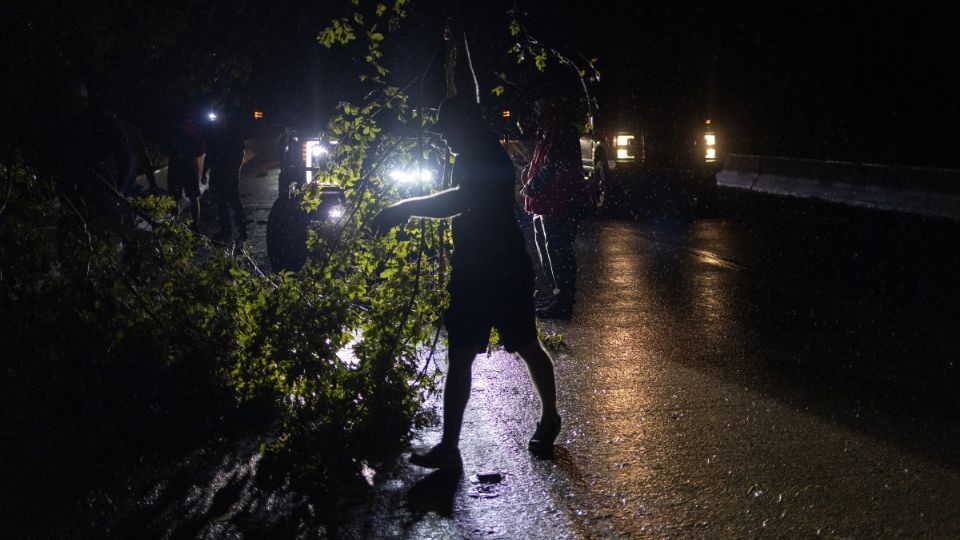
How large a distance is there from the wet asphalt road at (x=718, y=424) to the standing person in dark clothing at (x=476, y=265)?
1.08ft

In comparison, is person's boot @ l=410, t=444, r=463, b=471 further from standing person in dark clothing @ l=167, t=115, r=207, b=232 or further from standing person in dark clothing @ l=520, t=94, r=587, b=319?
standing person in dark clothing @ l=167, t=115, r=207, b=232

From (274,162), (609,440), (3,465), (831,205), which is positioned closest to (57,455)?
(3,465)

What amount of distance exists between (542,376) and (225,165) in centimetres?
856

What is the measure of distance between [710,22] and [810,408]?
55.5ft

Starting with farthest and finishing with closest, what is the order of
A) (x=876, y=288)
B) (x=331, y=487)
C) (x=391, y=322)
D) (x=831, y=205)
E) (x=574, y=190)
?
(x=831, y=205), (x=876, y=288), (x=574, y=190), (x=391, y=322), (x=331, y=487)

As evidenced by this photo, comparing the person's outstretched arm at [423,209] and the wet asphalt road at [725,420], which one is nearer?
the wet asphalt road at [725,420]

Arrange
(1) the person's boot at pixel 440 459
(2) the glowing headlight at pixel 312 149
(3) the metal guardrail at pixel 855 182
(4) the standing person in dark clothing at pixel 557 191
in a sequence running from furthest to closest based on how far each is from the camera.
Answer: (3) the metal guardrail at pixel 855 182 < (2) the glowing headlight at pixel 312 149 < (4) the standing person in dark clothing at pixel 557 191 < (1) the person's boot at pixel 440 459

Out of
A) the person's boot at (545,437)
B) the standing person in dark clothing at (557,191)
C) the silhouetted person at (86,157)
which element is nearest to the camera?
the person's boot at (545,437)

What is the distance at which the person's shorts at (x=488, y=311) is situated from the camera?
15.8ft

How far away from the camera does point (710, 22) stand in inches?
829

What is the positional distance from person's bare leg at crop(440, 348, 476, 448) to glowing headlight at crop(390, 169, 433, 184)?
1.15 meters

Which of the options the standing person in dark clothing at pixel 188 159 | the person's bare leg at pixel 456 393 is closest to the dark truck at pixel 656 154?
the standing person in dark clothing at pixel 188 159

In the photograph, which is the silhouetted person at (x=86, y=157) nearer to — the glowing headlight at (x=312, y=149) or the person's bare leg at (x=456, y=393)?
the person's bare leg at (x=456, y=393)

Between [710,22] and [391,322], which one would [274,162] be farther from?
[391,322]
